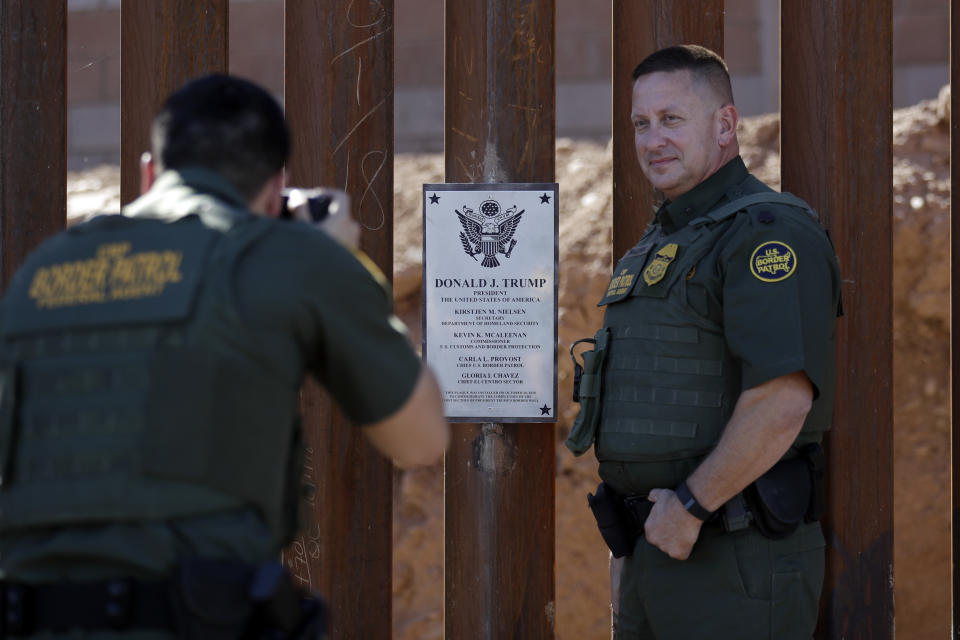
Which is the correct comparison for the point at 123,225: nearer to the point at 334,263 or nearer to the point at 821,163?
the point at 334,263

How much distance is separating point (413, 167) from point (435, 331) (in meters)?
3.76

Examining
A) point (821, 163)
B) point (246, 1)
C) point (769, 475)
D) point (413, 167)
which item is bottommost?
point (769, 475)

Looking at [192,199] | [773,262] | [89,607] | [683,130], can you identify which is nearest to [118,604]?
[89,607]

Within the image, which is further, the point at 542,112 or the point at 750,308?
the point at 542,112

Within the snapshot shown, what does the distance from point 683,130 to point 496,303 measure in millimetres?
774

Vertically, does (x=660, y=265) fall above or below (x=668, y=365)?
above

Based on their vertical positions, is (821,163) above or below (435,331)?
above

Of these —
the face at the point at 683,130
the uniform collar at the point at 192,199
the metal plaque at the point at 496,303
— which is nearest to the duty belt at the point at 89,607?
the uniform collar at the point at 192,199

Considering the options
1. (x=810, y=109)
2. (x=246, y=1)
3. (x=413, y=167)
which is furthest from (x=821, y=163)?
(x=246, y=1)

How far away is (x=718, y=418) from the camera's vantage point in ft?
8.47

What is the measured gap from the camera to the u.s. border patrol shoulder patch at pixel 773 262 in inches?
98.0

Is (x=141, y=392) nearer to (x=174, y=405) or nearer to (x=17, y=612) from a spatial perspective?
(x=174, y=405)

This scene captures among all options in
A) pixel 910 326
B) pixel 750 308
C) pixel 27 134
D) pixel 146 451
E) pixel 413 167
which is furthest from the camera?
pixel 413 167

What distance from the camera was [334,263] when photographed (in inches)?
63.6
